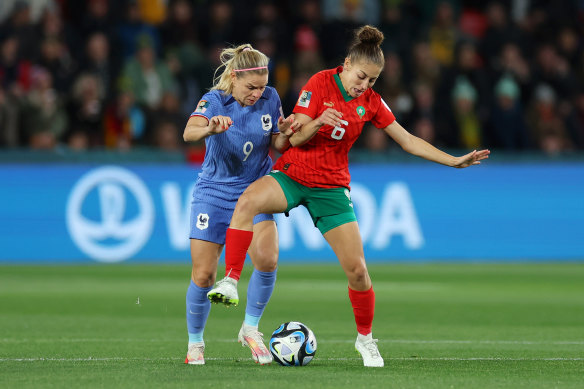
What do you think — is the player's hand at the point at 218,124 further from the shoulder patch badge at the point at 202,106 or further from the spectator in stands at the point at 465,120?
the spectator in stands at the point at 465,120

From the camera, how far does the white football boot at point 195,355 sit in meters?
7.60

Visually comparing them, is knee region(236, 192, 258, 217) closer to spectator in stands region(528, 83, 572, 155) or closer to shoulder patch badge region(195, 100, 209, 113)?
shoulder patch badge region(195, 100, 209, 113)

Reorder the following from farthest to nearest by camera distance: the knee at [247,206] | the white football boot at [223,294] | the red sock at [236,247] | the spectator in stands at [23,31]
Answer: the spectator in stands at [23,31] → the knee at [247,206] → the red sock at [236,247] → the white football boot at [223,294]

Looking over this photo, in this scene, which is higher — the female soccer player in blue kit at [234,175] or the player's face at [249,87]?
the player's face at [249,87]

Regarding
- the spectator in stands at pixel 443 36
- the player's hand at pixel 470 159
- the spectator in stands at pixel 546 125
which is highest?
the spectator in stands at pixel 443 36

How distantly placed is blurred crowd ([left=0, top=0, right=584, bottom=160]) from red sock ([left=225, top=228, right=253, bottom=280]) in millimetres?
9631

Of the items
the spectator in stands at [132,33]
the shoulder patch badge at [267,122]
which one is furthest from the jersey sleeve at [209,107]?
the spectator in stands at [132,33]

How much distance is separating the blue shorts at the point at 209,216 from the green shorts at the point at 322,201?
1.34 ft

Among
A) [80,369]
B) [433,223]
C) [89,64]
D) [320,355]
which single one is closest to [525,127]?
[433,223]

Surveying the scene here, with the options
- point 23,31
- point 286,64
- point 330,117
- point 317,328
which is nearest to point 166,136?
point 286,64

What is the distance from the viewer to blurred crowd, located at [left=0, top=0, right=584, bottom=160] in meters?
16.9

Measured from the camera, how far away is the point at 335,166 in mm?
7840

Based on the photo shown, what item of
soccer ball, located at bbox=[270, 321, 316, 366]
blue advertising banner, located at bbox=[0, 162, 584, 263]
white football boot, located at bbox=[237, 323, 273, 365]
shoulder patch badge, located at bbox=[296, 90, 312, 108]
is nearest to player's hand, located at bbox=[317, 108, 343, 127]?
shoulder patch badge, located at bbox=[296, 90, 312, 108]

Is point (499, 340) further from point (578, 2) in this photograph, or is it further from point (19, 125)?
point (578, 2)
